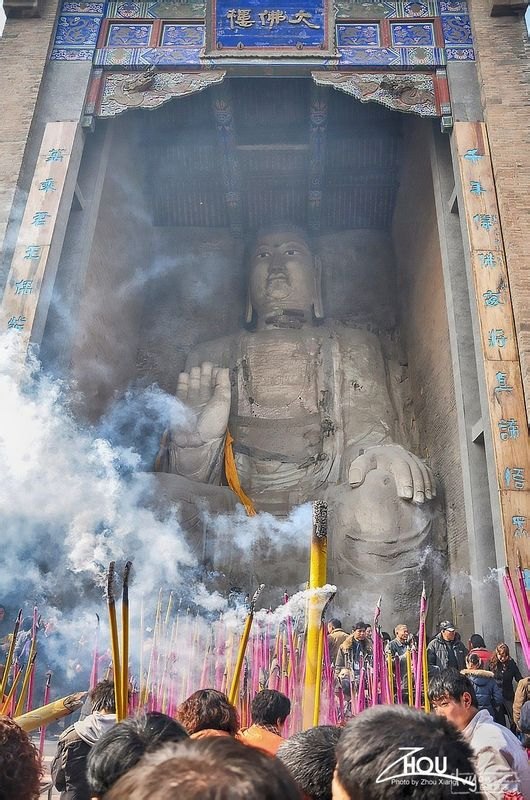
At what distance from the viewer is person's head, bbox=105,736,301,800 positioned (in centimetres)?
66

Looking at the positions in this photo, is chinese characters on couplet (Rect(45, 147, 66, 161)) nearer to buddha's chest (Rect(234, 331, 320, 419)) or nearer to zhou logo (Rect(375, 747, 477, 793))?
buddha's chest (Rect(234, 331, 320, 419))

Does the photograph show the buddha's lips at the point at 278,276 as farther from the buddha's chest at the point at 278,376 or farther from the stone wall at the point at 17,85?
the stone wall at the point at 17,85

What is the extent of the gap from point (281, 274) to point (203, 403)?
2156 millimetres

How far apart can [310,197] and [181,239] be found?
6.03 feet

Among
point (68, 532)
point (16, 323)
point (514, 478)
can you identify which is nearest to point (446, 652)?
point (514, 478)

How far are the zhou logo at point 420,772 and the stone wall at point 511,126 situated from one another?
4.50 m

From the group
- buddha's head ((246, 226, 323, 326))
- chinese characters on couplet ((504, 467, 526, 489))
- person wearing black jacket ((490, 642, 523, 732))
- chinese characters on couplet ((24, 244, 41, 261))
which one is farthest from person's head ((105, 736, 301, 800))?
buddha's head ((246, 226, 323, 326))

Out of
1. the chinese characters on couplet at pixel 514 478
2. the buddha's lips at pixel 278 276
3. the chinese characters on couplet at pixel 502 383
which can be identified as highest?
the buddha's lips at pixel 278 276

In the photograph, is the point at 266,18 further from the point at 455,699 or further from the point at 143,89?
the point at 455,699

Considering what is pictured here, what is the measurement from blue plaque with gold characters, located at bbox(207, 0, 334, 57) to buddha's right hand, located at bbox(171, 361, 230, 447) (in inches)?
131

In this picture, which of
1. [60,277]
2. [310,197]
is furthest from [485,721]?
[310,197]

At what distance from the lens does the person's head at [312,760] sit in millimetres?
1251

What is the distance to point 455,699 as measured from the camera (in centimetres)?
196

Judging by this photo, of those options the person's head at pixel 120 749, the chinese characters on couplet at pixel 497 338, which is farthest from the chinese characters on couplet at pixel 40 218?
the person's head at pixel 120 749
